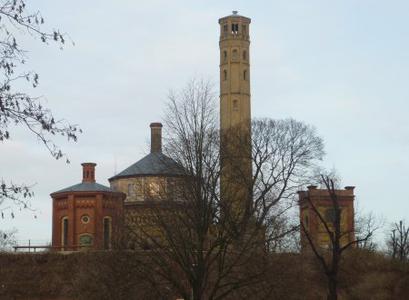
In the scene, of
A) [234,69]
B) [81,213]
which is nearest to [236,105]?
[234,69]

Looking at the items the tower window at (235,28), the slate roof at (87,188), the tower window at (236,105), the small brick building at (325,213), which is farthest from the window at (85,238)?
the tower window at (235,28)

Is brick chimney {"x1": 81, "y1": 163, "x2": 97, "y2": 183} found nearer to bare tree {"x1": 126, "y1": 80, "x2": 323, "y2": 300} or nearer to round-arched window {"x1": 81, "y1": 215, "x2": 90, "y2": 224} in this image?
round-arched window {"x1": 81, "y1": 215, "x2": 90, "y2": 224}

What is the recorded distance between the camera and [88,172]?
230 ft

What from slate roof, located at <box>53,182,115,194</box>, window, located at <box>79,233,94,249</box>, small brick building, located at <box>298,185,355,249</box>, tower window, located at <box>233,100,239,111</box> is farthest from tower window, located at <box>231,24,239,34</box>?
window, located at <box>79,233,94,249</box>

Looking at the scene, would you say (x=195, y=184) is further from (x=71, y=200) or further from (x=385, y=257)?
(x=71, y=200)

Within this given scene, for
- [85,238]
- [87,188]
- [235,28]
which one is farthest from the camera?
[235,28]

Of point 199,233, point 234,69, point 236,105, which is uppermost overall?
point 234,69

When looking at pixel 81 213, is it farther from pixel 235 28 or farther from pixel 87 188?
pixel 235 28

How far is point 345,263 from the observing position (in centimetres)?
4566

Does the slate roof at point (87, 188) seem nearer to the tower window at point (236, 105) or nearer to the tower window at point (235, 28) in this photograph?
the tower window at point (236, 105)

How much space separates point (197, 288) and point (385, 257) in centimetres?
2233

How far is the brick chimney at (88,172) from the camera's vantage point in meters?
70.0

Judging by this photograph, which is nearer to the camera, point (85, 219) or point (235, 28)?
point (85, 219)

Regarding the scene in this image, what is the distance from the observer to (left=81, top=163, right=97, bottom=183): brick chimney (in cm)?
7000
